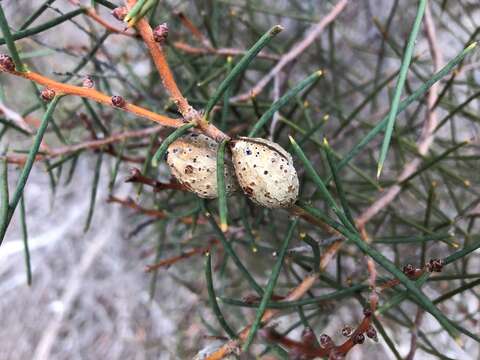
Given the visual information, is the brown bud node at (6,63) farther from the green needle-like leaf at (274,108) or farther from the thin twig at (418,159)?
the thin twig at (418,159)

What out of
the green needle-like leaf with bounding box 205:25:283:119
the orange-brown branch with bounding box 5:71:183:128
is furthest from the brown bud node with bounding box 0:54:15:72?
the green needle-like leaf with bounding box 205:25:283:119

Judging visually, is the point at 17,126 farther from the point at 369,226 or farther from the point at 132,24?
the point at 369,226

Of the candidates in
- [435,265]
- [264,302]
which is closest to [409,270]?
[435,265]

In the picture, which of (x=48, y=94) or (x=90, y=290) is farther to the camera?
(x=90, y=290)

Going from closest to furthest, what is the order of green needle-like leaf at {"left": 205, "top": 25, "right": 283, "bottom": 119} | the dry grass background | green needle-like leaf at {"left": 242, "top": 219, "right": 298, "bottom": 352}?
green needle-like leaf at {"left": 205, "top": 25, "right": 283, "bottom": 119} < green needle-like leaf at {"left": 242, "top": 219, "right": 298, "bottom": 352} < the dry grass background

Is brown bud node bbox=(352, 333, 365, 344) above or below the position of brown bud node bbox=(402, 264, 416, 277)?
below

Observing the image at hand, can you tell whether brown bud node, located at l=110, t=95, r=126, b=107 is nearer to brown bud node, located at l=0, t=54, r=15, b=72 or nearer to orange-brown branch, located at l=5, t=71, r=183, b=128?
orange-brown branch, located at l=5, t=71, r=183, b=128

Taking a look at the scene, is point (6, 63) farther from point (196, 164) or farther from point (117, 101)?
point (196, 164)
